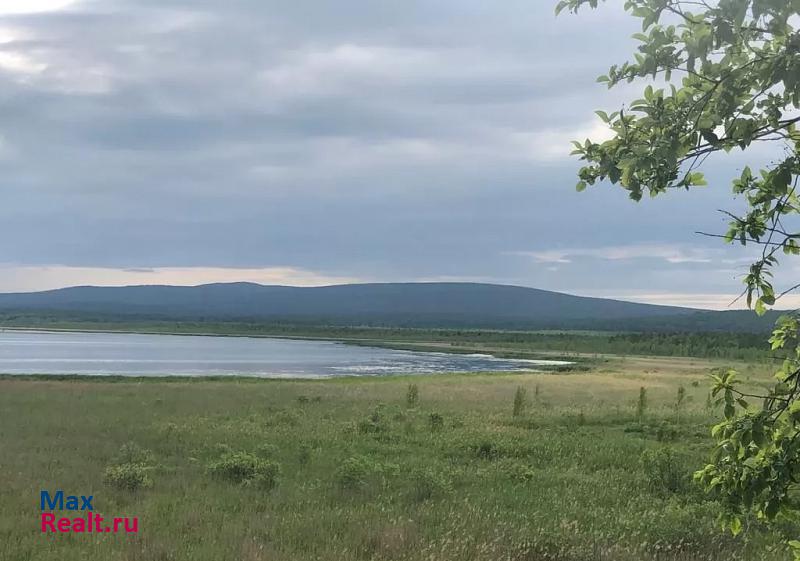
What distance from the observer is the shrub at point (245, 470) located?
Answer: 12.0m

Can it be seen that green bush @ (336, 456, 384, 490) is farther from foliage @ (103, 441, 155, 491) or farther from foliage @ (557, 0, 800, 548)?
foliage @ (557, 0, 800, 548)

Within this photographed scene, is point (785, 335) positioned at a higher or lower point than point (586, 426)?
higher

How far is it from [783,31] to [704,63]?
411 mm

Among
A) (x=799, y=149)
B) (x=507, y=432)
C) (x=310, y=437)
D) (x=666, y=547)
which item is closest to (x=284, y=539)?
(x=666, y=547)

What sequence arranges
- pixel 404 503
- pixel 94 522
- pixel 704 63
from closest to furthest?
pixel 704 63
pixel 94 522
pixel 404 503

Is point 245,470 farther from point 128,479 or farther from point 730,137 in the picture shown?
point 730,137

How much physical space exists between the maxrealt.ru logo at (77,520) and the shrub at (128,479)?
3.25ft

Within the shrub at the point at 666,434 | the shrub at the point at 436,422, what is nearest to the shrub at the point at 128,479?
the shrub at the point at 436,422

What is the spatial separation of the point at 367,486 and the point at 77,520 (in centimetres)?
478

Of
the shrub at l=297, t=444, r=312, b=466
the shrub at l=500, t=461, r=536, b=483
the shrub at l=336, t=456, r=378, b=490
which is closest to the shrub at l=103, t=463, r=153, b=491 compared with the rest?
the shrub at l=336, t=456, r=378, b=490

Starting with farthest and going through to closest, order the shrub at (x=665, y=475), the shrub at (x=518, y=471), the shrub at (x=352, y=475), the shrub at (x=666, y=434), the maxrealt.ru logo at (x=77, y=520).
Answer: the shrub at (x=666, y=434) → the shrub at (x=518, y=471) → the shrub at (x=665, y=475) → the shrub at (x=352, y=475) → the maxrealt.ru logo at (x=77, y=520)

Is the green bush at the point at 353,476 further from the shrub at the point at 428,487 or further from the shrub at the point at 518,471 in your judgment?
the shrub at the point at 518,471

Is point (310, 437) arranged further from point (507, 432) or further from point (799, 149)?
point (799, 149)

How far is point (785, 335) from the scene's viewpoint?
14.4 feet
